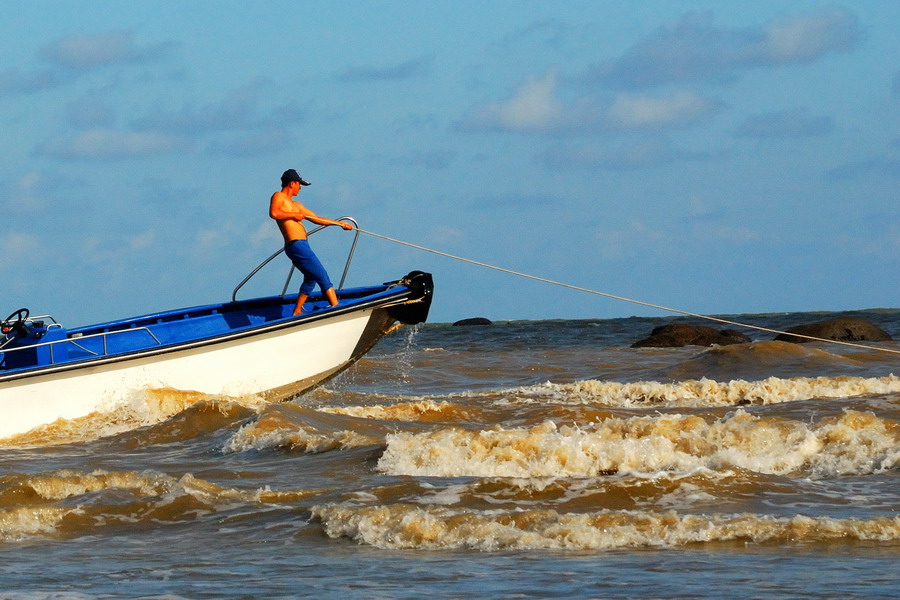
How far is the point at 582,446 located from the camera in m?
10.4

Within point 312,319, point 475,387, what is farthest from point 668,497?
point 475,387

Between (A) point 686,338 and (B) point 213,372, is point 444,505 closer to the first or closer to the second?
(B) point 213,372

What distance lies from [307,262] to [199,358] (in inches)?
68.3

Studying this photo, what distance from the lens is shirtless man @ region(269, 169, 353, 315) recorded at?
14.1 meters

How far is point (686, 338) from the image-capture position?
3456cm

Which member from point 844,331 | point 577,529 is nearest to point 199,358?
point 577,529

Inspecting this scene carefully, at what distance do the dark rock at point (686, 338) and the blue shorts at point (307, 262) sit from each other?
20513 mm

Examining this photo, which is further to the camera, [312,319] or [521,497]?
[312,319]

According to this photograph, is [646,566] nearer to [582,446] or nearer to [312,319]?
[582,446]

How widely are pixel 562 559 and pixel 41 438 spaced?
7941mm

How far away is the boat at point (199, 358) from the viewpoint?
13.0m

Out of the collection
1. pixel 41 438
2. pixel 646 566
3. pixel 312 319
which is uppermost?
pixel 312 319

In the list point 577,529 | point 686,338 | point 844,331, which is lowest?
point 577,529

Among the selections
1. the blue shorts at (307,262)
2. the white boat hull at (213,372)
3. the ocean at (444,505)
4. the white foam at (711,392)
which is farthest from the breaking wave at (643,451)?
the white foam at (711,392)
